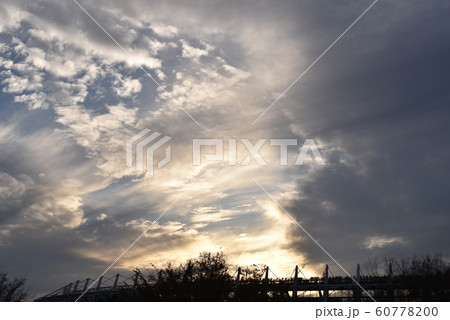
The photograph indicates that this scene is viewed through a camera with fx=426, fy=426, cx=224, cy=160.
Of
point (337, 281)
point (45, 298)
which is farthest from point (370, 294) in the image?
point (45, 298)

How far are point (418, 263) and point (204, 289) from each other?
25.4 m

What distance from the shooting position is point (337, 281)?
47.0 m

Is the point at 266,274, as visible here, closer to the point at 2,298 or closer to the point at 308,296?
the point at 308,296

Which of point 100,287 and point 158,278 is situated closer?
point 158,278

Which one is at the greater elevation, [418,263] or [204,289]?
[418,263]

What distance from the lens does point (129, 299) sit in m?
30.0

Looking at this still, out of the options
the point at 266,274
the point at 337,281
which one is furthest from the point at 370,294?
the point at 266,274
